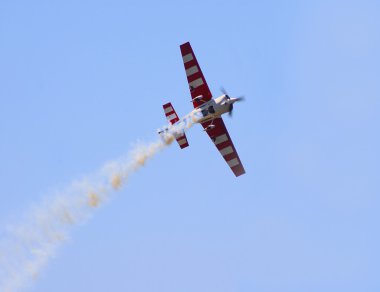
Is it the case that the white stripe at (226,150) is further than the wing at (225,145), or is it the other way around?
the white stripe at (226,150)

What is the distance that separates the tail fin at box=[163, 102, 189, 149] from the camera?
207ft

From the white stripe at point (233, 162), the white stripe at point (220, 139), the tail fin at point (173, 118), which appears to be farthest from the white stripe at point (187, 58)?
the white stripe at point (233, 162)

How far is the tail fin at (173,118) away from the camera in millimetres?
63094

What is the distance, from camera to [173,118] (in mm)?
63250

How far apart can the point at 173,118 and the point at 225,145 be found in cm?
472

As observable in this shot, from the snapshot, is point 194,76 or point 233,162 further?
point 233,162

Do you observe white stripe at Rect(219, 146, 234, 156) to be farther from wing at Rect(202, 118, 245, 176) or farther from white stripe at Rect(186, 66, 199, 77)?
white stripe at Rect(186, 66, 199, 77)

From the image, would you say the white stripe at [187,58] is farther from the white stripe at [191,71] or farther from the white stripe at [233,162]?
the white stripe at [233,162]

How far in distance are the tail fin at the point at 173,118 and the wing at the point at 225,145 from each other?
188cm

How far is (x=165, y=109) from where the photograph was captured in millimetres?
63406

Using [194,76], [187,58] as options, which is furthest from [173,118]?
[187,58]

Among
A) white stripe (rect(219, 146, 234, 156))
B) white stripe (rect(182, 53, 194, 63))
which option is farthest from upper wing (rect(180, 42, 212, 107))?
white stripe (rect(219, 146, 234, 156))

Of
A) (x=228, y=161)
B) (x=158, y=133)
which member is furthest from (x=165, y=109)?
(x=228, y=161)

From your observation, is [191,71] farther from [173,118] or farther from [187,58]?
[173,118]
